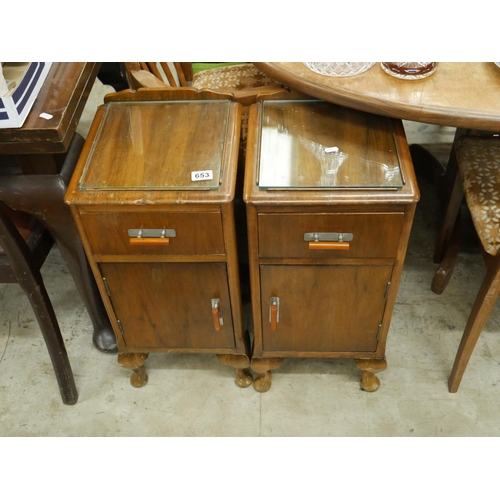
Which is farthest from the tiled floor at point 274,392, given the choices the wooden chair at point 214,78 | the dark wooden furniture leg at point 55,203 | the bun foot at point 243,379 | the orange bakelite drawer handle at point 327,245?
the wooden chair at point 214,78

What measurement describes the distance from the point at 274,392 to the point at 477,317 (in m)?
0.61

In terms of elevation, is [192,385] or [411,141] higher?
[411,141]

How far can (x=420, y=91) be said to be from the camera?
125 centimetres

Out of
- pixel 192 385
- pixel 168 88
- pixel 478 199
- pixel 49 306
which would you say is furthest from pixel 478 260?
pixel 49 306

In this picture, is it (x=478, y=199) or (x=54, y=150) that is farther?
(x=478, y=199)

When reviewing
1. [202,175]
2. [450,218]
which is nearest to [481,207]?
[450,218]

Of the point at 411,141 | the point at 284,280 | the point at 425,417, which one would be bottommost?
the point at 425,417

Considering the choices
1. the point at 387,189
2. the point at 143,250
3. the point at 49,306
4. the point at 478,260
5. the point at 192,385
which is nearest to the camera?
the point at 387,189

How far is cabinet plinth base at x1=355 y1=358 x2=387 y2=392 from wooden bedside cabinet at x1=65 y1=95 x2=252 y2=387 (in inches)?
13.4

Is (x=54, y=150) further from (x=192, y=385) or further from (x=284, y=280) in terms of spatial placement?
(x=192, y=385)

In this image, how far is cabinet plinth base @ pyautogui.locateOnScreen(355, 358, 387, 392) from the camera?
5.19 feet

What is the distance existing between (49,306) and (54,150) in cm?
47

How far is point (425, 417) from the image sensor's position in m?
1.61

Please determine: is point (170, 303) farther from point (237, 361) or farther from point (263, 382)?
point (263, 382)
